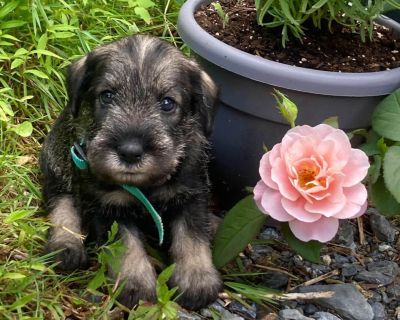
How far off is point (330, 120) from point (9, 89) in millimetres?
1364

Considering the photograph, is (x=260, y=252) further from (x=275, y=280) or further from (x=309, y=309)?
(x=309, y=309)

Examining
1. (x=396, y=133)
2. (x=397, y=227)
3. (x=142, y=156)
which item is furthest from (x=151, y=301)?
(x=397, y=227)

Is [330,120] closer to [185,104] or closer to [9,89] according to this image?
[185,104]

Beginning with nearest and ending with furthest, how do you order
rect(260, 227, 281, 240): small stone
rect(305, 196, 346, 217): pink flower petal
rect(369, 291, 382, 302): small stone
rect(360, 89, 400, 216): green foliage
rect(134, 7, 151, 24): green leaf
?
1. rect(305, 196, 346, 217): pink flower petal
2. rect(360, 89, 400, 216): green foliage
3. rect(369, 291, 382, 302): small stone
4. rect(260, 227, 281, 240): small stone
5. rect(134, 7, 151, 24): green leaf

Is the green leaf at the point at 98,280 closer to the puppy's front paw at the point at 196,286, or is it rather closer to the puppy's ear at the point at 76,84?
the puppy's front paw at the point at 196,286

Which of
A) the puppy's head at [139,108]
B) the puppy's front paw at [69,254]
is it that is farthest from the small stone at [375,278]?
the puppy's front paw at [69,254]

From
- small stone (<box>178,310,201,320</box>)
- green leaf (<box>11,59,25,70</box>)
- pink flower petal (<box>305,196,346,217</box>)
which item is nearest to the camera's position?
pink flower petal (<box>305,196,346,217</box>)

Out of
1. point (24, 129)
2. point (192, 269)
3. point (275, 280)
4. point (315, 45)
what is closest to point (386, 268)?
point (275, 280)

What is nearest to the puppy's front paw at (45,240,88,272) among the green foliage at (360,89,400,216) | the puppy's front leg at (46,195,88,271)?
the puppy's front leg at (46,195,88,271)

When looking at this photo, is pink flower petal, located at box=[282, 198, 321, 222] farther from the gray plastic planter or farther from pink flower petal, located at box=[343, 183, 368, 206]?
the gray plastic planter

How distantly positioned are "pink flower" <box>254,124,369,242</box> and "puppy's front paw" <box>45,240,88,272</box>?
674mm

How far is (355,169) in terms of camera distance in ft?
6.97

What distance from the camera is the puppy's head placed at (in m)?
2.16

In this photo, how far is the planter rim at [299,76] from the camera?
246 cm
